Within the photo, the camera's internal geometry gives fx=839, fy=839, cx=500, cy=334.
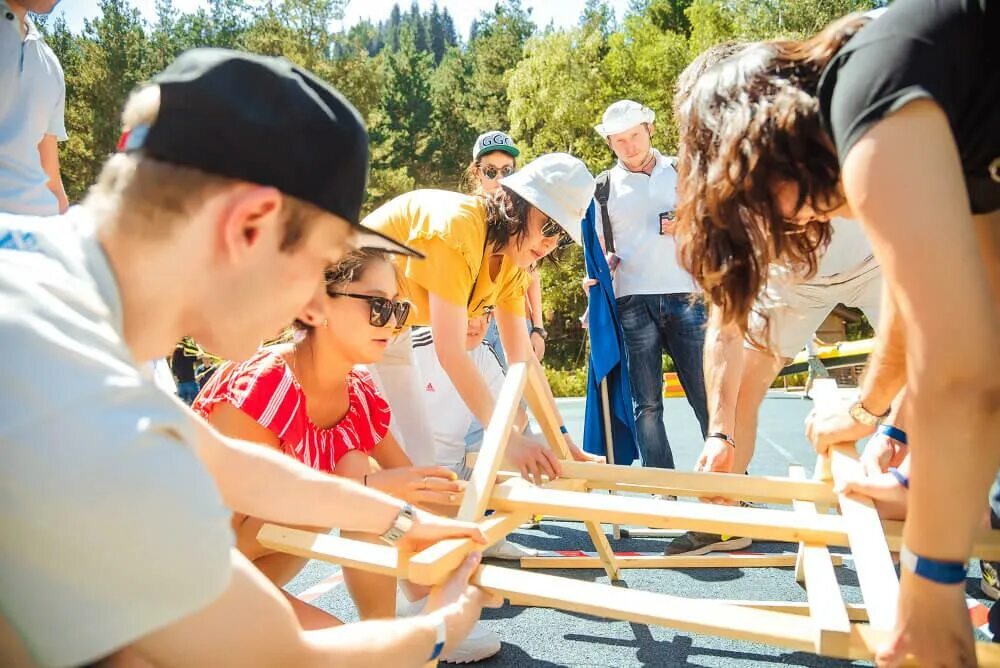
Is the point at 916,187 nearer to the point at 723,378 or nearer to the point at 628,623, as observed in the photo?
the point at 723,378

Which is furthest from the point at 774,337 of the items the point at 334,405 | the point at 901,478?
the point at 334,405

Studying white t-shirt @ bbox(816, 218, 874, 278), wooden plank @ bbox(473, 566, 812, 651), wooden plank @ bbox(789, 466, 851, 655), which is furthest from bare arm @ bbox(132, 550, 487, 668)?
white t-shirt @ bbox(816, 218, 874, 278)

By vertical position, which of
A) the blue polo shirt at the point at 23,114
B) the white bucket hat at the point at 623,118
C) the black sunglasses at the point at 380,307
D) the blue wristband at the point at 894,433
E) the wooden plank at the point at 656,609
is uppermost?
the blue polo shirt at the point at 23,114

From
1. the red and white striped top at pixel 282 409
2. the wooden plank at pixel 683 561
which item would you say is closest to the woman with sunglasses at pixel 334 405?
the red and white striped top at pixel 282 409

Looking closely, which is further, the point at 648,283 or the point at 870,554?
the point at 648,283

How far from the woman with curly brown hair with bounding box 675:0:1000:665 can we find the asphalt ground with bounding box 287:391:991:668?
1.41 metres

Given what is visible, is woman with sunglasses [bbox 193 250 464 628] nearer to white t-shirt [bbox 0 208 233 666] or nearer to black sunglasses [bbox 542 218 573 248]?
black sunglasses [bbox 542 218 573 248]

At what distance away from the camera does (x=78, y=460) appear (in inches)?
33.4

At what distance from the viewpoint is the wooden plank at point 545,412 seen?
2916mm

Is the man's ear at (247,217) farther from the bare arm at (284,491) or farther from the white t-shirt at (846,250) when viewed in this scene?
the white t-shirt at (846,250)

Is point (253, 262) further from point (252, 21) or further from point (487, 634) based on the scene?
point (252, 21)

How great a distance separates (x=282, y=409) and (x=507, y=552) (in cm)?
165

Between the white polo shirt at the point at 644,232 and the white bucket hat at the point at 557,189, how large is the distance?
1631 mm

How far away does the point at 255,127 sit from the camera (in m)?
1.09
